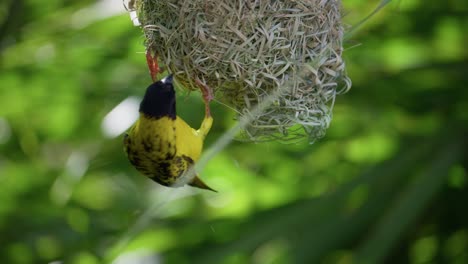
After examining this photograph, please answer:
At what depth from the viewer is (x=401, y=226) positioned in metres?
2.92

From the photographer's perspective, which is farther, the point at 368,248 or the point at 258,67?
the point at 368,248

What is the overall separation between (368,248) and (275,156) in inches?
19.4

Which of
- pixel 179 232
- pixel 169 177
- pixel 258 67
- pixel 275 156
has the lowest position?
pixel 179 232

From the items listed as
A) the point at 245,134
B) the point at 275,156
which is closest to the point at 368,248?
the point at 275,156

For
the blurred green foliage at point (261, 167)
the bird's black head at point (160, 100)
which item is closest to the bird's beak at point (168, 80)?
the bird's black head at point (160, 100)

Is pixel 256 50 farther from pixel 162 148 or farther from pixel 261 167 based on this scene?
pixel 261 167

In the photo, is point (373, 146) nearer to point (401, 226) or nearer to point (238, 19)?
point (401, 226)

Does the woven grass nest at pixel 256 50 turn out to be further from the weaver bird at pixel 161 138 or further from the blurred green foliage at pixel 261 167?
the blurred green foliage at pixel 261 167

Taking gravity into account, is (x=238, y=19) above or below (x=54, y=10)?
above

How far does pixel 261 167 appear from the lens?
3.13 m

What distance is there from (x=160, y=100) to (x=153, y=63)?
9 centimetres

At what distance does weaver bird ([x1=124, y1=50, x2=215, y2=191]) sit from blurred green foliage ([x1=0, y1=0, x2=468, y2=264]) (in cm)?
106

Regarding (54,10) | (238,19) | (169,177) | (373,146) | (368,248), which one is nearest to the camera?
(238,19)

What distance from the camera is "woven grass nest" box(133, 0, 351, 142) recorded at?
155 centimetres
